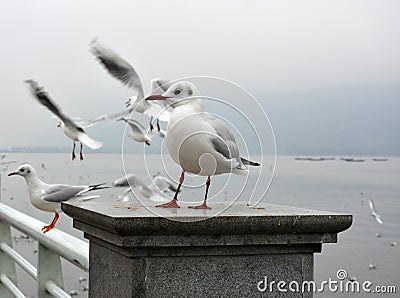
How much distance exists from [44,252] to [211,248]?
1.84 metres

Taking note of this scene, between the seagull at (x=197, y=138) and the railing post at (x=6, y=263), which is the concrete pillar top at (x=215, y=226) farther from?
the railing post at (x=6, y=263)

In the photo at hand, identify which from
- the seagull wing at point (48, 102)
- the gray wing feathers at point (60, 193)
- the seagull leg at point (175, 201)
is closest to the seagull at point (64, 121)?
the seagull wing at point (48, 102)

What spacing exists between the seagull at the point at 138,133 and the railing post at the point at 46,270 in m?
1.72

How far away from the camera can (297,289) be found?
2.01 m

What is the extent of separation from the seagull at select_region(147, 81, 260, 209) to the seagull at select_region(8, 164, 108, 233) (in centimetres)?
156

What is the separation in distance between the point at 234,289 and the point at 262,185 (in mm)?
292

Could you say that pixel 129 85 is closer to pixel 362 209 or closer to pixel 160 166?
pixel 160 166

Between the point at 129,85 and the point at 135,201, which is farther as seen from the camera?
the point at 129,85

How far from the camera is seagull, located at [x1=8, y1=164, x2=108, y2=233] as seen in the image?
3.83m

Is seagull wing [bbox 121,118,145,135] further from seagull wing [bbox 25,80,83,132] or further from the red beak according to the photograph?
seagull wing [bbox 25,80,83,132]

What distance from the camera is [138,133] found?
201cm

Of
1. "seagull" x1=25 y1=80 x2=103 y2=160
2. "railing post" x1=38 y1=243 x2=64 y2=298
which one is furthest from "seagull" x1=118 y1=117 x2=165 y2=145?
"seagull" x1=25 y1=80 x2=103 y2=160

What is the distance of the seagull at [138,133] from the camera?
1.97 m

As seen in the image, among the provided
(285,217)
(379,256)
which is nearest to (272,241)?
(285,217)
